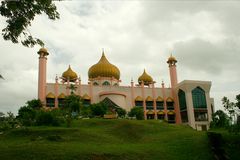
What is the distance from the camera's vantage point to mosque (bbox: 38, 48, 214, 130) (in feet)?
208

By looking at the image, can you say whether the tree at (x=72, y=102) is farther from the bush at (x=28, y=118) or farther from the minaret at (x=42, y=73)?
the minaret at (x=42, y=73)

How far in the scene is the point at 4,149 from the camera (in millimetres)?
23906

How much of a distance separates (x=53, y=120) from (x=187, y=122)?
118 ft

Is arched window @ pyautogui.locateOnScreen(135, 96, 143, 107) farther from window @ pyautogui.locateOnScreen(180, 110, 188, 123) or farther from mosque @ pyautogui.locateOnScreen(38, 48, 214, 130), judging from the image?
window @ pyautogui.locateOnScreen(180, 110, 188, 123)

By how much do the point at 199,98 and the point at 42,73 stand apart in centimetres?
3576

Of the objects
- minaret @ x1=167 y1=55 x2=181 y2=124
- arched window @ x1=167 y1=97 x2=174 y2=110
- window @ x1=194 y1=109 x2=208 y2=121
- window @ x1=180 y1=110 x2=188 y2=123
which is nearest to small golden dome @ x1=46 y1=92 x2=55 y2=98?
arched window @ x1=167 y1=97 x2=174 y2=110

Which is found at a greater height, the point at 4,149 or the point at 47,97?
the point at 47,97

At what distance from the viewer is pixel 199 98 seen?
6762 centimetres

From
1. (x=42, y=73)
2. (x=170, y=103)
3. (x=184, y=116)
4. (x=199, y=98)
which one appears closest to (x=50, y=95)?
(x=42, y=73)

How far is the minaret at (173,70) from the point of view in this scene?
238ft

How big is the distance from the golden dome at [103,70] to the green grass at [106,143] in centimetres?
2679

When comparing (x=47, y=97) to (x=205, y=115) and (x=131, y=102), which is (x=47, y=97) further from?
(x=205, y=115)

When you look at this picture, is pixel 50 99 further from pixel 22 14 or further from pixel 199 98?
pixel 22 14

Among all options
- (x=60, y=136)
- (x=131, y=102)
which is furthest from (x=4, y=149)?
(x=131, y=102)
